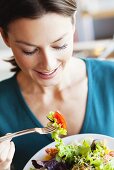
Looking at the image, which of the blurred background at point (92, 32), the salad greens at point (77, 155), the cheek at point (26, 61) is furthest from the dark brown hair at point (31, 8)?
the blurred background at point (92, 32)

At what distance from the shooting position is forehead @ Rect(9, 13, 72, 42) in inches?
40.3

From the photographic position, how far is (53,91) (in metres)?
1.39

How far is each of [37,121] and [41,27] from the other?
42cm

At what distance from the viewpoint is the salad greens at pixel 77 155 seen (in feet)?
3.51

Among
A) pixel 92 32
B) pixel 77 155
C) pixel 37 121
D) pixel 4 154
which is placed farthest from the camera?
pixel 92 32

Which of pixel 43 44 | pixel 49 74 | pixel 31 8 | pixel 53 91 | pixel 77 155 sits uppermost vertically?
pixel 31 8

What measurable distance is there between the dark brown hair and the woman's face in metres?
0.01

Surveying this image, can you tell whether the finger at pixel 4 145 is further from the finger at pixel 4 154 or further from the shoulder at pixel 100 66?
the shoulder at pixel 100 66

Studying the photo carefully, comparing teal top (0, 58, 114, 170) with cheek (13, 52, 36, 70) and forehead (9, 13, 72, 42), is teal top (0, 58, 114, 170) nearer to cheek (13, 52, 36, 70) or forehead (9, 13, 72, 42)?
cheek (13, 52, 36, 70)

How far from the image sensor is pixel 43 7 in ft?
3.35

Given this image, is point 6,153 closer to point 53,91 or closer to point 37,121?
point 37,121

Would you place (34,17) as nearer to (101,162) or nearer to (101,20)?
(101,162)

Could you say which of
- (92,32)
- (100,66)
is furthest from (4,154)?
(92,32)

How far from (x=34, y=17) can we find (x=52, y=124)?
1.11 feet
